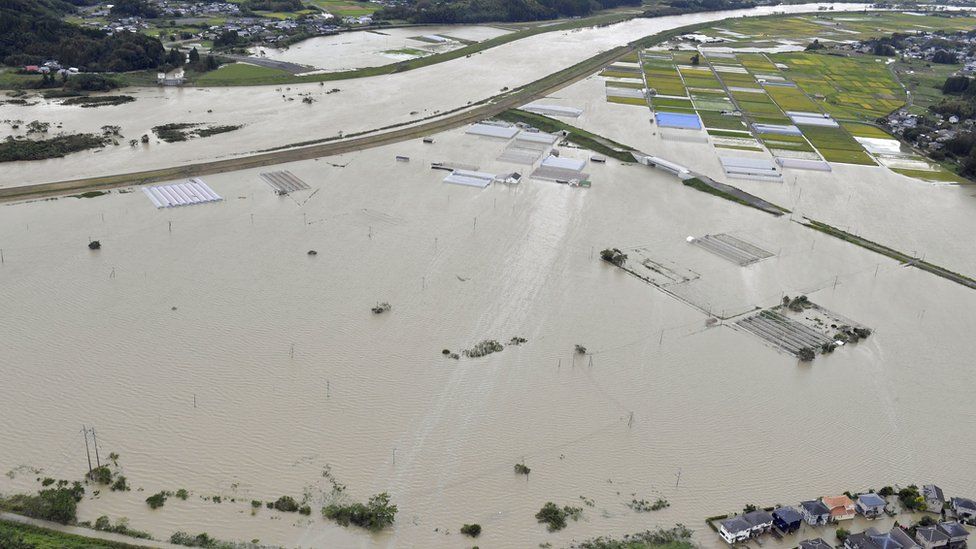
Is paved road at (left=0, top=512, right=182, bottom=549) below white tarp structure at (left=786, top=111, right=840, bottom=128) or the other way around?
below

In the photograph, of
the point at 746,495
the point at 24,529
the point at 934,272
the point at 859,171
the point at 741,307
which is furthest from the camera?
the point at 859,171

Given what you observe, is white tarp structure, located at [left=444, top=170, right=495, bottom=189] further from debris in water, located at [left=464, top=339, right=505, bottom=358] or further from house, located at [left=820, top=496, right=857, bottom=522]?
house, located at [left=820, top=496, right=857, bottom=522]

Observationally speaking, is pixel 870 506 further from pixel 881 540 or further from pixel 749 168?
pixel 749 168

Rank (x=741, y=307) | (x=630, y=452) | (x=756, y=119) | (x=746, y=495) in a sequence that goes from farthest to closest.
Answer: (x=756, y=119), (x=741, y=307), (x=630, y=452), (x=746, y=495)

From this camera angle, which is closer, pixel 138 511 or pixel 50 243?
pixel 138 511

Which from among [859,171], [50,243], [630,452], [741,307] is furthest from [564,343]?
[859,171]

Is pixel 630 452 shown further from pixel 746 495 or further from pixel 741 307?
pixel 741 307

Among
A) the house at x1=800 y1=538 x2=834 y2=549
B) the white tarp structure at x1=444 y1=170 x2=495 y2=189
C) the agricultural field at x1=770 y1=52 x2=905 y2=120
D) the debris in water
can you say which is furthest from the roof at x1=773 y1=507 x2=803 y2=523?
the agricultural field at x1=770 y1=52 x2=905 y2=120
